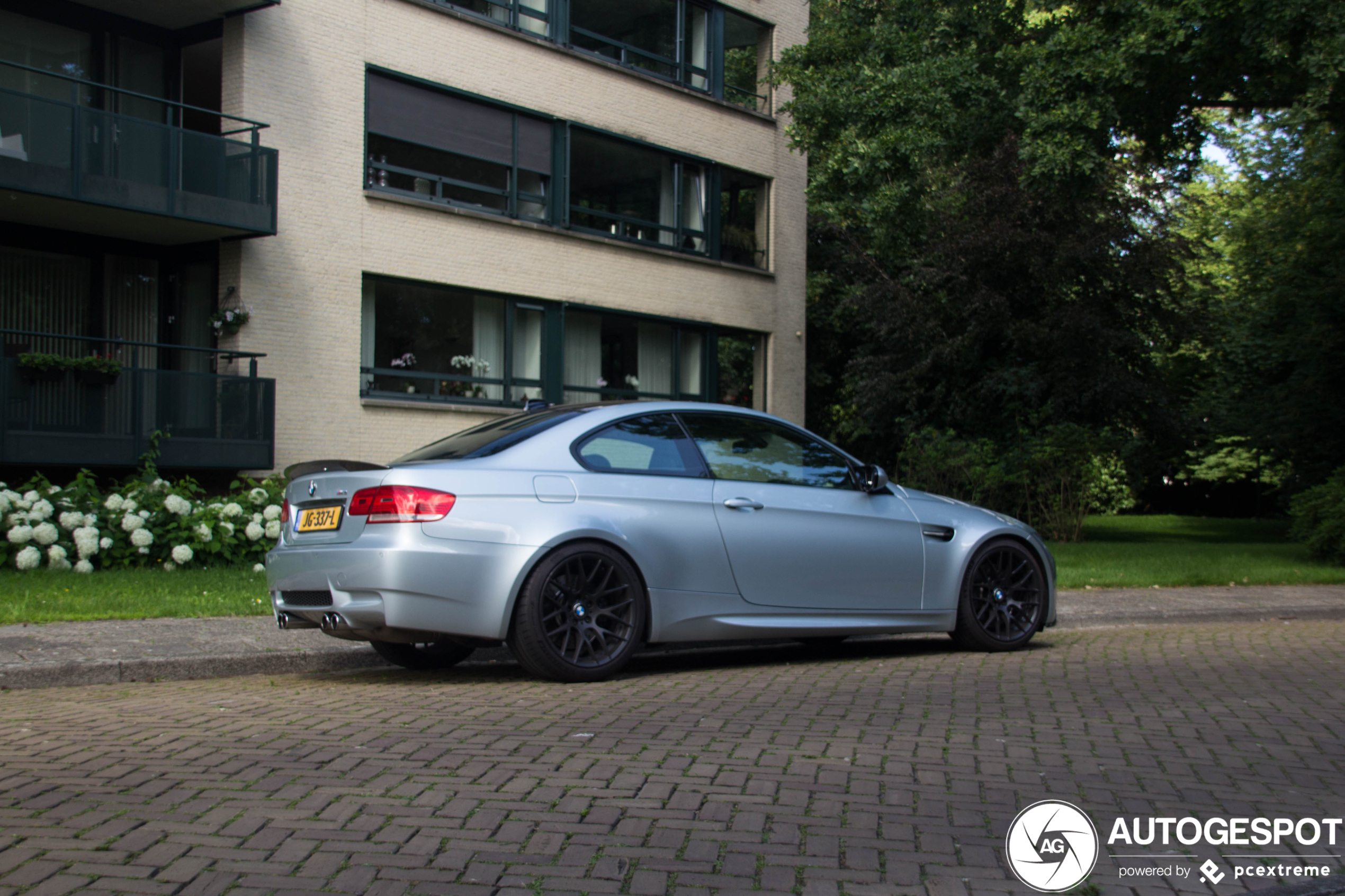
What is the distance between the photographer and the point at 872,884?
348cm

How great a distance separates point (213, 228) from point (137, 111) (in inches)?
89.1

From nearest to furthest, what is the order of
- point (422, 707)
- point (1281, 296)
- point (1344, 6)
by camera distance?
1. point (422, 707)
2. point (1344, 6)
3. point (1281, 296)

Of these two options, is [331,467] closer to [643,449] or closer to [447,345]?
[643,449]

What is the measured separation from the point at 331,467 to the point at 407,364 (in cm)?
1120

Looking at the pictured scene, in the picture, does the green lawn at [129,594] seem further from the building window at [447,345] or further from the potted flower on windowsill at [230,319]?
the building window at [447,345]

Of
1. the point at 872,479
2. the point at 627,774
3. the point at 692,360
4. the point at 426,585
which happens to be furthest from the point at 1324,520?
the point at 627,774

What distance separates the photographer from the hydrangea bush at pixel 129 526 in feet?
37.3

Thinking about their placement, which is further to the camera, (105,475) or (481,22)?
(481,22)

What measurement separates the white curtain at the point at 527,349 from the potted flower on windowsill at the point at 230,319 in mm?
4697

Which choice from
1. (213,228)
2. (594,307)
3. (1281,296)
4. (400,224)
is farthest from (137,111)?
(1281,296)

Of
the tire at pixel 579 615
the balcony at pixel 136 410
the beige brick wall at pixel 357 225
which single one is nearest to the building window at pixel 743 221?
the beige brick wall at pixel 357 225

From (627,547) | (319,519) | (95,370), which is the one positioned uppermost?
(95,370)

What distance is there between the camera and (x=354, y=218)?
1680 centimetres

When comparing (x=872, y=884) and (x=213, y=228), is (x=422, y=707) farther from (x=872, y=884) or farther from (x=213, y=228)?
(x=213, y=228)
